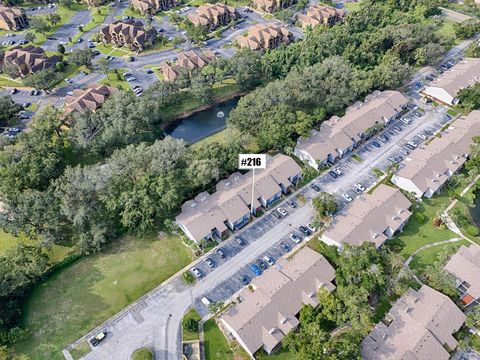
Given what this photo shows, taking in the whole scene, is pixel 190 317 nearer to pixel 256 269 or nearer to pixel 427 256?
pixel 256 269

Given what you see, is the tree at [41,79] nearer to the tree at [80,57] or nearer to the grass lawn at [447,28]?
the tree at [80,57]

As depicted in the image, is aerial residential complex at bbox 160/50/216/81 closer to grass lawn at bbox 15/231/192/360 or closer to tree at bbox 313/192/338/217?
grass lawn at bbox 15/231/192/360

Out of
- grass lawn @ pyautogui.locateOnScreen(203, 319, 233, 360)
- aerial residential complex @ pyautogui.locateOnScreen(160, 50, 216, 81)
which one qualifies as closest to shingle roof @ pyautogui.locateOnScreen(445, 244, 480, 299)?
grass lawn @ pyautogui.locateOnScreen(203, 319, 233, 360)

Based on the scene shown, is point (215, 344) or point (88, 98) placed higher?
point (88, 98)

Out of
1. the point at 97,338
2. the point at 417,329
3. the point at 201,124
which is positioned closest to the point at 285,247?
the point at 417,329

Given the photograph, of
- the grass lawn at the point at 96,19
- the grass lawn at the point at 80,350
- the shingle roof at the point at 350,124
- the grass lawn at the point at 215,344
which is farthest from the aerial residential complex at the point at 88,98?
the grass lawn at the point at 215,344
